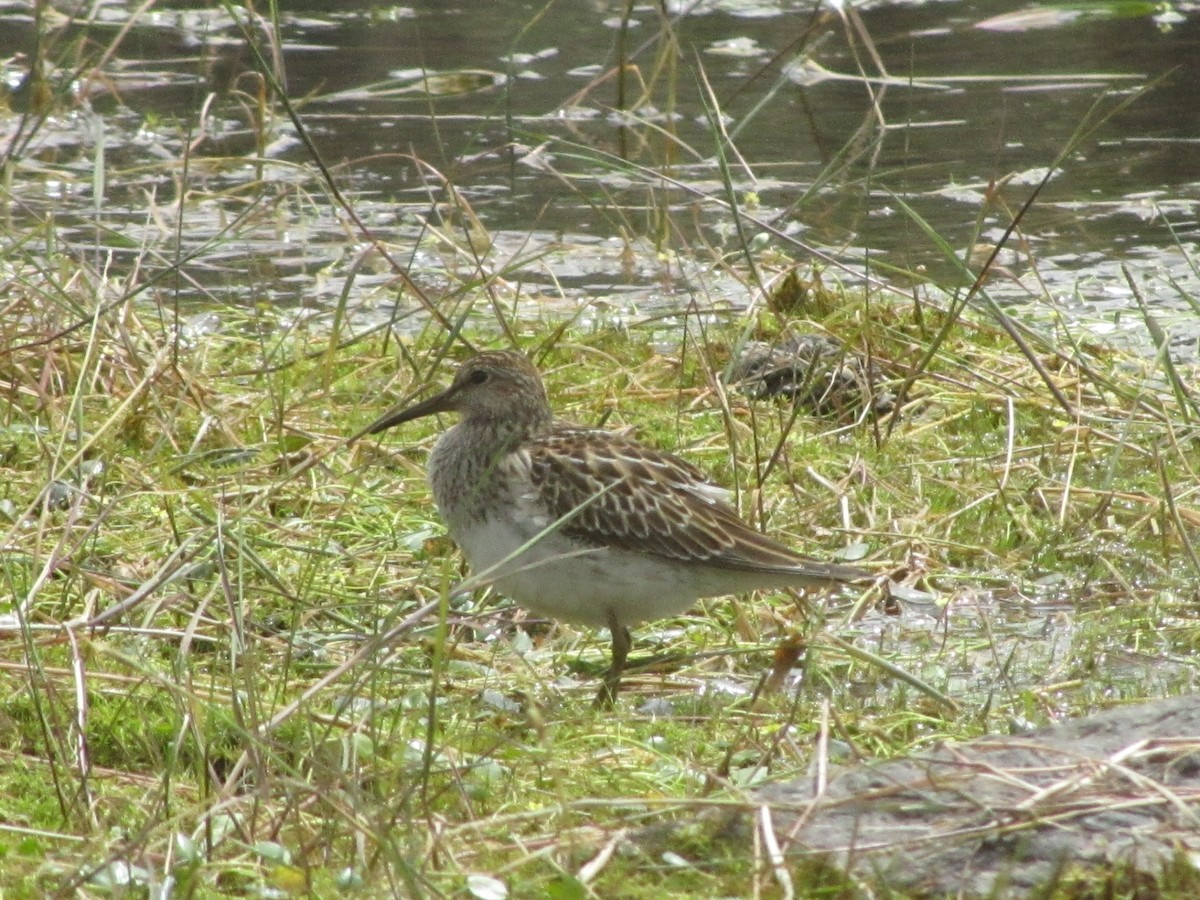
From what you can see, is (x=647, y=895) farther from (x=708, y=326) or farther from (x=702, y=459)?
(x=708, y=326)

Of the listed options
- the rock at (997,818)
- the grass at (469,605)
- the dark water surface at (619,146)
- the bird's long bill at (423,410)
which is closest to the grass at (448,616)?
the grass at (469,605)

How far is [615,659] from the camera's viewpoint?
5.69 meters

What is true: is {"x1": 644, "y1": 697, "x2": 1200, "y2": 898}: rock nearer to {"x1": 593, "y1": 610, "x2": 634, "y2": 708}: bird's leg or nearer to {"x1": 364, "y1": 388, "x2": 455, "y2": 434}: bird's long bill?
{"x1": 593, "y1": 610, "x2": 634, "y2": 708}: bird's leg

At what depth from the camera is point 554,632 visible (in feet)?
20.6

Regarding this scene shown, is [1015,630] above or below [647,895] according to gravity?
below

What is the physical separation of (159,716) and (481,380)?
1.73 m

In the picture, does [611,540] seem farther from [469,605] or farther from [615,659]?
[469,605]

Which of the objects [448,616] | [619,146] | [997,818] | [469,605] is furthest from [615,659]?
[619,146]

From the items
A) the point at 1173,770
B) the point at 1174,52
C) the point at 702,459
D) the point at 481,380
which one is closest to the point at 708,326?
the point at 702,459

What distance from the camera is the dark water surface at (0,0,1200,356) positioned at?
31.7ft

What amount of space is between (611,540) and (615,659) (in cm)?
36

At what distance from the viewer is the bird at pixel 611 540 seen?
219 inches

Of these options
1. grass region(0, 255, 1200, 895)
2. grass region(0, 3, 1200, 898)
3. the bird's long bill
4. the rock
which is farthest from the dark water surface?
the rock

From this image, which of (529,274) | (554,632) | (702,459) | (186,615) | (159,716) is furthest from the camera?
(529,274)
